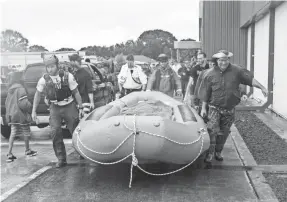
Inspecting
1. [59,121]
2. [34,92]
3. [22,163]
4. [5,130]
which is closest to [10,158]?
[22,163]

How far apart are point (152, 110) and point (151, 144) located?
4.84 ft

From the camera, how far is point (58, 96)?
23.0ft

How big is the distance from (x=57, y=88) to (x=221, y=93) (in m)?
2.73

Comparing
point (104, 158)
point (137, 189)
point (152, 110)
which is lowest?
point (137, 189)

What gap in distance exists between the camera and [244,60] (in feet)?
63.5

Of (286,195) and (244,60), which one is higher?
(244,60)

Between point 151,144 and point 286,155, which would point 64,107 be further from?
point 286,155

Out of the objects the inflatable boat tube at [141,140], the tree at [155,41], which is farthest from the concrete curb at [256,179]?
the tree at [155,41]

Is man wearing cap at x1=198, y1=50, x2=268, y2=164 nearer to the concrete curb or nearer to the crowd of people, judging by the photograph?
the crowd of people

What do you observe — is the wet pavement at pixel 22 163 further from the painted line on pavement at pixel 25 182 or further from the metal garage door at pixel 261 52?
the metal garage door at pixel 261 52

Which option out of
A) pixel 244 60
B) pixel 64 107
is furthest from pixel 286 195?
pixel 244 60

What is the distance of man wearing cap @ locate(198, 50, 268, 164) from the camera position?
6.96 m

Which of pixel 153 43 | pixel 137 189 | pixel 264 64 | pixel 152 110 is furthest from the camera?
pixel 153 43

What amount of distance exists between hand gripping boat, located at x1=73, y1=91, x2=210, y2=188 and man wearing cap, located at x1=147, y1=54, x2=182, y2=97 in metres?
2.70
